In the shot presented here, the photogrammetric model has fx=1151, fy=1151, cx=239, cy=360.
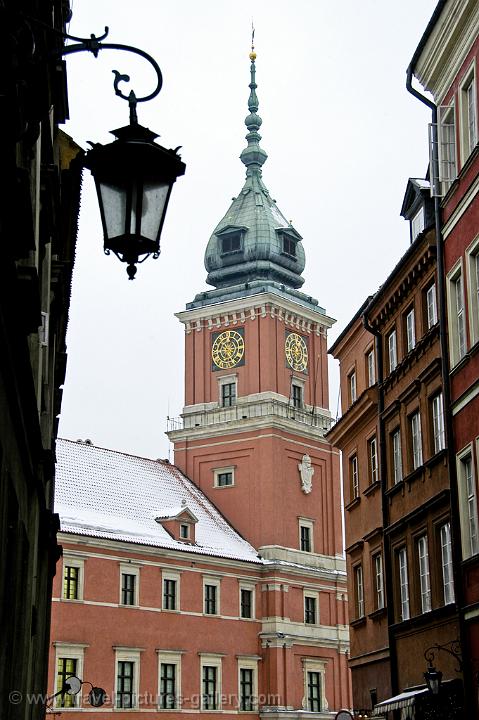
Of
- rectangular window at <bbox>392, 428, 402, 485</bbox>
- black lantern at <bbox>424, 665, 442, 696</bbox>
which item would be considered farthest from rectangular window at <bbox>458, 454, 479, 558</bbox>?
rectangular window at <bbox>392, 428, 402, 485</bbox>

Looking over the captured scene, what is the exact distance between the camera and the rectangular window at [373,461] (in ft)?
87.4

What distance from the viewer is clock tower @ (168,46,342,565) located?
201 ft

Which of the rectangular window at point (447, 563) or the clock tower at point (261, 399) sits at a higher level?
the clock tower at point (261, 399)

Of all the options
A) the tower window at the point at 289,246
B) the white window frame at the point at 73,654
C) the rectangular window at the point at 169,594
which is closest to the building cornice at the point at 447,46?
the white window frame at the point at 73,654

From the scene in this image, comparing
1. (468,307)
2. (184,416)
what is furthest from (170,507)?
(468,307)

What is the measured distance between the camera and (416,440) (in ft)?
74.3

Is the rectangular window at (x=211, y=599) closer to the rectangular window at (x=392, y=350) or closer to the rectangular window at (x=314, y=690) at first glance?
the rectangular window at (x=314, y=690)

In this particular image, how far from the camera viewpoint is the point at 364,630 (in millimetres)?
26750

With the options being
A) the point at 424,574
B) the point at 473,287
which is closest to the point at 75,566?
the point at 424,574

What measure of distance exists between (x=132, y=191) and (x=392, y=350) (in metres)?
19.3

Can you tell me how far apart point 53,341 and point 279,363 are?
151 feet

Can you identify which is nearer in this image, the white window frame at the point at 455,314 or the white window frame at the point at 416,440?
the white window frame at the point at 455,314

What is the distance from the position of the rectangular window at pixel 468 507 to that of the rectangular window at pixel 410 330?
5.40m

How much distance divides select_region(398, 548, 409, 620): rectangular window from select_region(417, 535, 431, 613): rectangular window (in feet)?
3.38
